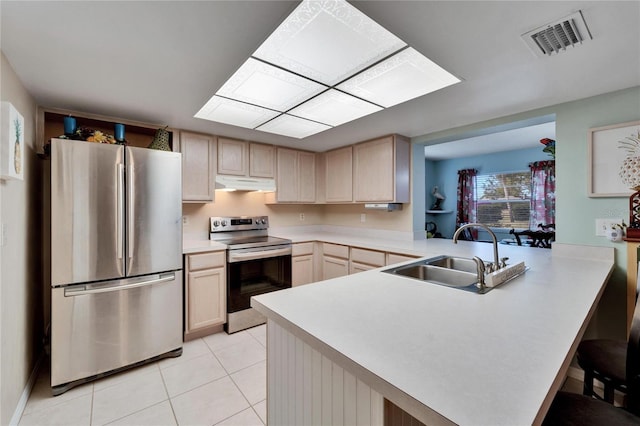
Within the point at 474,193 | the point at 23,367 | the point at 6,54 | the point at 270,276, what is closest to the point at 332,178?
the point at 270,276

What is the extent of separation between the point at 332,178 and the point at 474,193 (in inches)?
158

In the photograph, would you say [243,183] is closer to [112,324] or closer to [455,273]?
[112,324]

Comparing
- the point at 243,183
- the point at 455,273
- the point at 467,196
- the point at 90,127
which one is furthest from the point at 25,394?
the point at 467,196

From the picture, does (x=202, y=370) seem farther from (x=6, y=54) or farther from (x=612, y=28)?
(x=612, y=28)

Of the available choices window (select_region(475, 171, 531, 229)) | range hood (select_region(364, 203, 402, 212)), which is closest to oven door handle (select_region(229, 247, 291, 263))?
range hood (select_region(364, 203, 402, 212))

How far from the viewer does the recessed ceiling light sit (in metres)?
1.28

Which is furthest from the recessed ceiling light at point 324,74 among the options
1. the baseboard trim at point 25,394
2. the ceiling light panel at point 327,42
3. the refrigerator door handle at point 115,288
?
the baseboard trim at point 25,394

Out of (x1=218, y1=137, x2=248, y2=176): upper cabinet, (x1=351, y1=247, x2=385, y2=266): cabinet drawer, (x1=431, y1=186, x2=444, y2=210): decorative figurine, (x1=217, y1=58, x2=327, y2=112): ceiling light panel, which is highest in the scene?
(x1=217, y1=58, x2=327, y2=112): ceiling light panel

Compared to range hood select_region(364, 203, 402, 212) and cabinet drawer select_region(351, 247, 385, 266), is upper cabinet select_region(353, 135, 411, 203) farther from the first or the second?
cabinet drawer select_region(351, 247, 385, 266)

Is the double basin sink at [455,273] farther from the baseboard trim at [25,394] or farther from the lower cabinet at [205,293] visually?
the baseboard trim at [25,394]

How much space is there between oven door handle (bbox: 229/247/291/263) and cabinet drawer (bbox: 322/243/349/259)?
20.0 inches

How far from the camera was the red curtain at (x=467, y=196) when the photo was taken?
628cm

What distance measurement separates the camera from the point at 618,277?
2.02 m

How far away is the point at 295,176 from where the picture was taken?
3.91m
